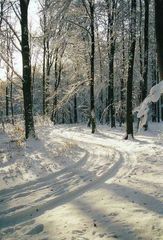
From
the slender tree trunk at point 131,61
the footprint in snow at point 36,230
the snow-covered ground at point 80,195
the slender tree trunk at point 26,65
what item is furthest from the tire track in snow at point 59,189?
the slender tree trunk at point 131,61

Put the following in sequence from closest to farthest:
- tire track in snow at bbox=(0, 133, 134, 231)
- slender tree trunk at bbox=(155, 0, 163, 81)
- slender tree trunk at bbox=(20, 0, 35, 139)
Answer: tire track in snow at bbox=(0, 133, 134, 231)
slender tree trunk at bbox=(155, 0, 163, 81)
slender tree trunk at bbox=(20, 0, 35, 139)

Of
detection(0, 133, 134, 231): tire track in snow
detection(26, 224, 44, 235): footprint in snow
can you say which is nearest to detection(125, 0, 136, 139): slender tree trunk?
detection(0, 133, 134, 231): tire track in snow

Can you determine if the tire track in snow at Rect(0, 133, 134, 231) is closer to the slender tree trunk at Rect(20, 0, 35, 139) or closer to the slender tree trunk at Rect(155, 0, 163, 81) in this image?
the slender tree trunk at Rect(155, 0, 163, 81)

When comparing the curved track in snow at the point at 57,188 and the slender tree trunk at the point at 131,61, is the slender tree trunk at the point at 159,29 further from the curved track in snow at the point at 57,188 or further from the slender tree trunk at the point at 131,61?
the slender tree trunk at the point at 131,61

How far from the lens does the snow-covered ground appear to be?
22.9 ft

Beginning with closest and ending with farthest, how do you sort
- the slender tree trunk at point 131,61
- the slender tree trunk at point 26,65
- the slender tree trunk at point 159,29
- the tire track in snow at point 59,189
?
the tire track in snow at point 59,189 < the slender tree trunk at point 159,29 < the slender tree trunk at point 26,65 < the slender tree trunk at point 131,61

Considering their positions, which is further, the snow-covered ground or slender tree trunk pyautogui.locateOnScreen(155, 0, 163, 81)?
slender tree trunk pyautogui.locateOnScreen(155, 0, 163, 81)

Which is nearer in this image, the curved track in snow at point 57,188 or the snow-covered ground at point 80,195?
the snow-covered ground at point 80,195

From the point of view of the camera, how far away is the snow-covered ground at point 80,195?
22.9ft

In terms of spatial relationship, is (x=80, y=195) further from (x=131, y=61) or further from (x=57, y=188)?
(x=131, y=61)

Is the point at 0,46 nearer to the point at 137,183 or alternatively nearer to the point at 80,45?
the point at 80,45

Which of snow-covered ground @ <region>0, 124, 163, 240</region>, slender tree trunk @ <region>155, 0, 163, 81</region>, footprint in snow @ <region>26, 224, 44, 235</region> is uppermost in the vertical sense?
slender tree trunk @ <region>155, 0, 163, 81</region>

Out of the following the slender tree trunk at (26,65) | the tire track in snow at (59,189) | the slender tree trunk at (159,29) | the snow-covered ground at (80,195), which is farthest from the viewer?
the slender tree trunk at (26,65)

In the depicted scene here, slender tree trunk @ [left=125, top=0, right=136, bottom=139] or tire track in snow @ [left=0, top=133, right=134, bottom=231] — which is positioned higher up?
slender tree trunk @ [left=125, top=0, right=136, bottom=139]
